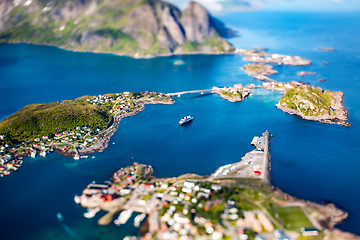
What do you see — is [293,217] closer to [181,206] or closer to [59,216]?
[181,206]

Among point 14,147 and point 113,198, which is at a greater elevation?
point 14,147

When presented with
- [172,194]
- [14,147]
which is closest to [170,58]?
[14,147]

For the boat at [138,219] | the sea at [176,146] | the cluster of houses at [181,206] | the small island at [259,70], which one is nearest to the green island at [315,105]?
the sea at [176,146]

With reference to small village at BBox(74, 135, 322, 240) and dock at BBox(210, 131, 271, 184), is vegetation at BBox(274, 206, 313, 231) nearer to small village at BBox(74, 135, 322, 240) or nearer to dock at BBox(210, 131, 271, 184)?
small village at BBox(74, 135, 322, 240)

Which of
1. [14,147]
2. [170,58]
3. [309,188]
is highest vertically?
[170,58]

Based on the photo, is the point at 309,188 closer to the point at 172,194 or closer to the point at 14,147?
the point at 172,194

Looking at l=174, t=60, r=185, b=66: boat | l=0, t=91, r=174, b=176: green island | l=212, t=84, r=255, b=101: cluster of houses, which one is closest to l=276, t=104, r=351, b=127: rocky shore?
l=212, t=84, r=255, b=101: cluster of houses
